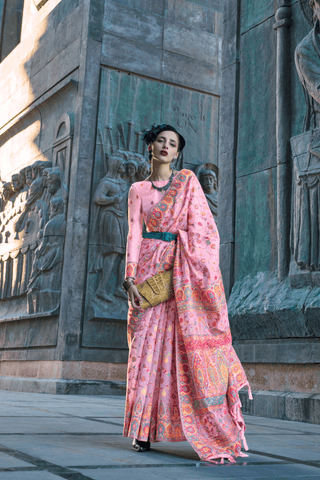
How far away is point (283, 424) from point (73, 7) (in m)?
10.2

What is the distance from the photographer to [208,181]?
13.0 meters

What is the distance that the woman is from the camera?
3.69m

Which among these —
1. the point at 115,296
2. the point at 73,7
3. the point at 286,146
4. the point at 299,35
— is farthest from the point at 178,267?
the point at 73,7

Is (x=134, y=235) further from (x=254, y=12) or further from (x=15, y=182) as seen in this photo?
(x=15, y=182)

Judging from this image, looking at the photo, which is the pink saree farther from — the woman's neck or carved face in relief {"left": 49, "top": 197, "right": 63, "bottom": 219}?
carved face in relief {"left": 49, "top": 197, "right": 63, "bottom": 219}

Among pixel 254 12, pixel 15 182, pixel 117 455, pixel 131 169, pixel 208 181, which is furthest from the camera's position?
pixel 15 182

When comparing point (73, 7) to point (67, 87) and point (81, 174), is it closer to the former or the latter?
point (67, 87)

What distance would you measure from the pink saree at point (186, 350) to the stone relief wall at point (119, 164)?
24.8ft

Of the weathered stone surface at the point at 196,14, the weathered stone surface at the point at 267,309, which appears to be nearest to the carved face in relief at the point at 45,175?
the weathered stone surface at the point at 196,14

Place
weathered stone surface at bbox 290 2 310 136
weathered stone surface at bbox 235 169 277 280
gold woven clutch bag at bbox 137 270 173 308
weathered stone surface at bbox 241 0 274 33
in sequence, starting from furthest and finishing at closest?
weathered stone surface at bbox 241 0 274 33 < weathered stone surface at bbox 235 169 277 280 < weathered stone surface at bbox 290 2 310 136 < gold woven clutch bag at bbox 137 270 173 308

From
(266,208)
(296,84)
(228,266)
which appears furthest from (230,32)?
(228,266)

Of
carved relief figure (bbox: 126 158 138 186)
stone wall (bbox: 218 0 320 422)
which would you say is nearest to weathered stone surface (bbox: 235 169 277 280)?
stone wall (bbox: 218 0 320 422)

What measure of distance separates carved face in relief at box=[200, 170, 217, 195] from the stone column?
5549mm

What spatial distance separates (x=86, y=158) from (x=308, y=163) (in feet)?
19.7
